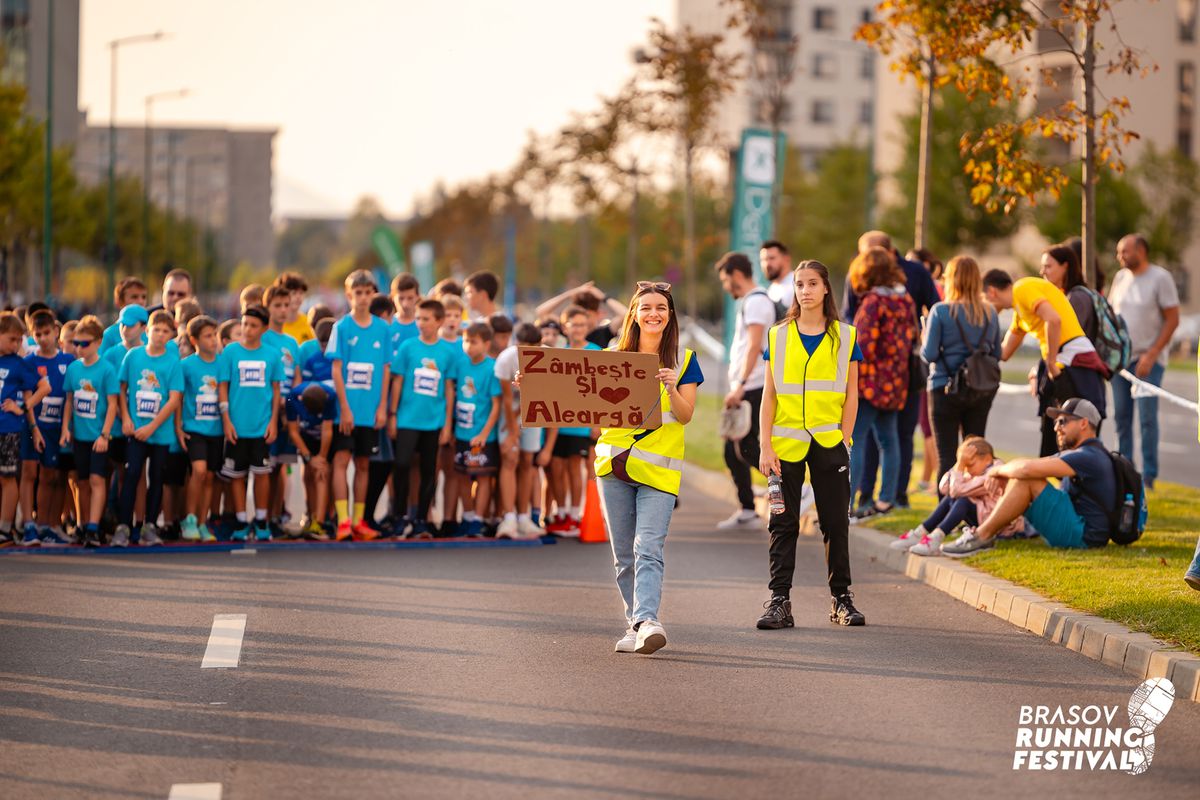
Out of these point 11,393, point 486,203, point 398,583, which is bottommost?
point 398,583

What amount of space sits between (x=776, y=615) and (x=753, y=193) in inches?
542

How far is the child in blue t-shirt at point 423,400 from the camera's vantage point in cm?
1382

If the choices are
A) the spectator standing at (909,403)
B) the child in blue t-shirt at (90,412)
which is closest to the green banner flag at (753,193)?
the spectator standing at (909,403)

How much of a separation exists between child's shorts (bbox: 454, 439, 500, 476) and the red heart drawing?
17.0 feet

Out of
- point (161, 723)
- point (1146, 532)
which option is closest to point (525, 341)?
point (1146, 532)

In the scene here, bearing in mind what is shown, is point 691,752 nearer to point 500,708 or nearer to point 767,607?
point 500,708

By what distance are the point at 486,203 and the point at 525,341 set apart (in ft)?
227

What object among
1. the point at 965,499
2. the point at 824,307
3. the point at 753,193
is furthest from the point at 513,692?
the point at 753,193

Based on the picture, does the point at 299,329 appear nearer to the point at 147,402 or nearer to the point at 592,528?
the point at 147,402

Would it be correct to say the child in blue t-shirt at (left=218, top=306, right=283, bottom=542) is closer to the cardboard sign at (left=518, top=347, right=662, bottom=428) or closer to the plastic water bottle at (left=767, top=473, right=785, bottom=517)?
the cardboard sign at (left=518, top=347, right=662, bottom=428)

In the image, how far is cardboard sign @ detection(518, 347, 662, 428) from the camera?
881 cm

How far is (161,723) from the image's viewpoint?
727cm

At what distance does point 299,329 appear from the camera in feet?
50.8

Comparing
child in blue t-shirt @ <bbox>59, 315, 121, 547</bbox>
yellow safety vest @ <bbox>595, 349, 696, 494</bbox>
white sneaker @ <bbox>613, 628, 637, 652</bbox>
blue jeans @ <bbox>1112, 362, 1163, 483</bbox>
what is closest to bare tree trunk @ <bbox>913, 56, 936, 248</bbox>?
blue jeans @ <bbox>1112, 362, 1163, 483</bbox>
